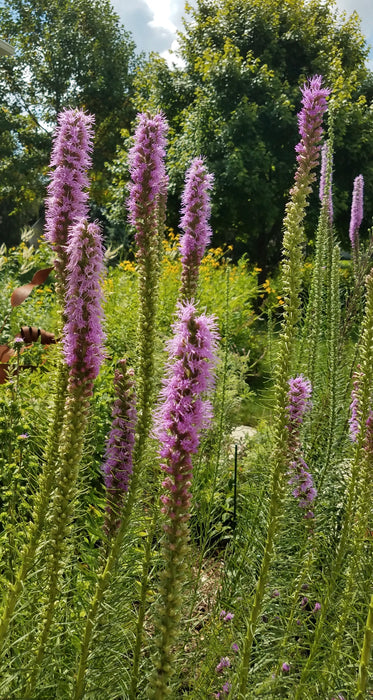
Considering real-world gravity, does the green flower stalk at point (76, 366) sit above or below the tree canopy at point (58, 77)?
below

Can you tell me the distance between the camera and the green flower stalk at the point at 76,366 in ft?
4.35

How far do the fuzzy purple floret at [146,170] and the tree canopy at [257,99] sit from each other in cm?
1249

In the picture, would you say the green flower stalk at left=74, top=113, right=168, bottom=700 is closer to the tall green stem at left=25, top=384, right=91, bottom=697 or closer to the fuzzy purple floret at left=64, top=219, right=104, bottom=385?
the tall green stem at left=25, top=384, right=91, bottom=697

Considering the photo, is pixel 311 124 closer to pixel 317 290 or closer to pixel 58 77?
pixel 317 290

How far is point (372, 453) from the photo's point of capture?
1.75 metres

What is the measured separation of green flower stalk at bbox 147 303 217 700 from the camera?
111cm

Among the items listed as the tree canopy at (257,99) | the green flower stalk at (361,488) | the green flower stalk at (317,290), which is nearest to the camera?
the green flower stalk at (361,488)

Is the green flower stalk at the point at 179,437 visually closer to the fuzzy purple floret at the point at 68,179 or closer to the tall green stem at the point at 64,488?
the tall green stem at the point at 64,488

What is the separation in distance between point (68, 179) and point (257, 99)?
1522 cm

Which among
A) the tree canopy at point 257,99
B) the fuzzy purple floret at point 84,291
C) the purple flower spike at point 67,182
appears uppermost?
the tree canopy at point 257,99

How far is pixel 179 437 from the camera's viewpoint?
116cm

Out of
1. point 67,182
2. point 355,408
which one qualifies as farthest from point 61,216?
point 355,408

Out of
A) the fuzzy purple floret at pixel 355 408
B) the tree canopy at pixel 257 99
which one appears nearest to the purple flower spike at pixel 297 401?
the fuzzy purple floret at pixel 355 408

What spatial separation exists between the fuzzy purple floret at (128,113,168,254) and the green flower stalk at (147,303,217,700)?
76 cm
